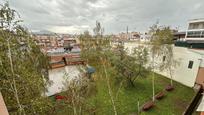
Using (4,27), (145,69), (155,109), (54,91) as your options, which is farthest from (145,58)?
(4,27)

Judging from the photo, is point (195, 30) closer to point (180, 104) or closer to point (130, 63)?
point (180, 104)

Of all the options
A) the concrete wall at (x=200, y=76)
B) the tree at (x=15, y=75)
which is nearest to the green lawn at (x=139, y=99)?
the concrete wall at (x=200, y=76)

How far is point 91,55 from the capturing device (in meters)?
9.76

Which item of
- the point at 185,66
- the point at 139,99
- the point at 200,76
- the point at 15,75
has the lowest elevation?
the point at 139,99

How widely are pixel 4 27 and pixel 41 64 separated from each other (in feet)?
13.5

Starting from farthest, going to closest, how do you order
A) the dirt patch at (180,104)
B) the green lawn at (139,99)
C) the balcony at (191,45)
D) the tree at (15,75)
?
the balcony at (191,45), the dirt patch at (180,104), the green lawn at (139,99), the tree at (15,75)

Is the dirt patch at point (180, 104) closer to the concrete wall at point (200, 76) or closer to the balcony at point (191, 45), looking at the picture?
the concrete wall at point (200, 76)

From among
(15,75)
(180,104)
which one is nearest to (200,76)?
(180,104)

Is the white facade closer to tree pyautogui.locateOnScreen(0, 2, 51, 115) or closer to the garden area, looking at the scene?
the garden area

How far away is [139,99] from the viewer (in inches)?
573

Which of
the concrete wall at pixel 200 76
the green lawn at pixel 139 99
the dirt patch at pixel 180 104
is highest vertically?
the concrete wall at pixel 200 76

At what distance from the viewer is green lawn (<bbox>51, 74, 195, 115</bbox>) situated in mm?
12023

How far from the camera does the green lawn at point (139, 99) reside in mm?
12023

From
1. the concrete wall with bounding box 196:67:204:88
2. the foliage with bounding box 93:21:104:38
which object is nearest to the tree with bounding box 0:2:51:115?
the foliage with bounding box 93:21:104:38
